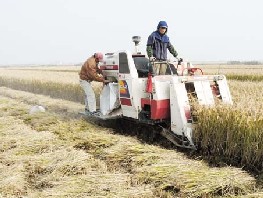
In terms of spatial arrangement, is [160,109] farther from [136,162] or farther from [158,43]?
[158,43]

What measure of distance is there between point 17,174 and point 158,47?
15.2 ft

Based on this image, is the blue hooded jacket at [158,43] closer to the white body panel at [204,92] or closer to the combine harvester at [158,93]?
the combine harvester at [158,93]

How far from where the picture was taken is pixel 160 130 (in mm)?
7828

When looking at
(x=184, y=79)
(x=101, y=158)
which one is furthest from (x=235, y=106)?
(x=101, y=158)

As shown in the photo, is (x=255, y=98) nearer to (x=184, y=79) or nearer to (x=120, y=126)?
(x=184, y=79)

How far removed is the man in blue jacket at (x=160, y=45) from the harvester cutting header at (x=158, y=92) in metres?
0.21

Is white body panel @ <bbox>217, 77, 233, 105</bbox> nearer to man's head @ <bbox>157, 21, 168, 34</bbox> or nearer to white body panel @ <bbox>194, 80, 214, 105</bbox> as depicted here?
Answer: white body panel @ <bbox>194, 80, 214, 105</bbox>

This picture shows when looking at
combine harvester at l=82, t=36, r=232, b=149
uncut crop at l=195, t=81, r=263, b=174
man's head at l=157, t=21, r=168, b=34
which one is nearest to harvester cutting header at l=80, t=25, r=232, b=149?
combine harvester at l=82, t=36, r=232, b=149

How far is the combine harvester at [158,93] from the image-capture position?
689 cm

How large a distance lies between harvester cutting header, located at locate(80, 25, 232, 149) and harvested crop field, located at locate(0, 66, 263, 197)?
0.41m

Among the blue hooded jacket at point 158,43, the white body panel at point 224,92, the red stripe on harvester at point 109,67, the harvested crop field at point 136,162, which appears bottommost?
the harvested crop field at point 136,162

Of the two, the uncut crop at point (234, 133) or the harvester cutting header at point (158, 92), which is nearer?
the uncut crop at point (234, 133)

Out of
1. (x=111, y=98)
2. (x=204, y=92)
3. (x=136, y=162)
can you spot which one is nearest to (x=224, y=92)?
(x=204, y=92)

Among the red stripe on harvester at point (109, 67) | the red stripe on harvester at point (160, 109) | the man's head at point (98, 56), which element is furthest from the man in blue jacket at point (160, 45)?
the man's head at point (98, 56)
